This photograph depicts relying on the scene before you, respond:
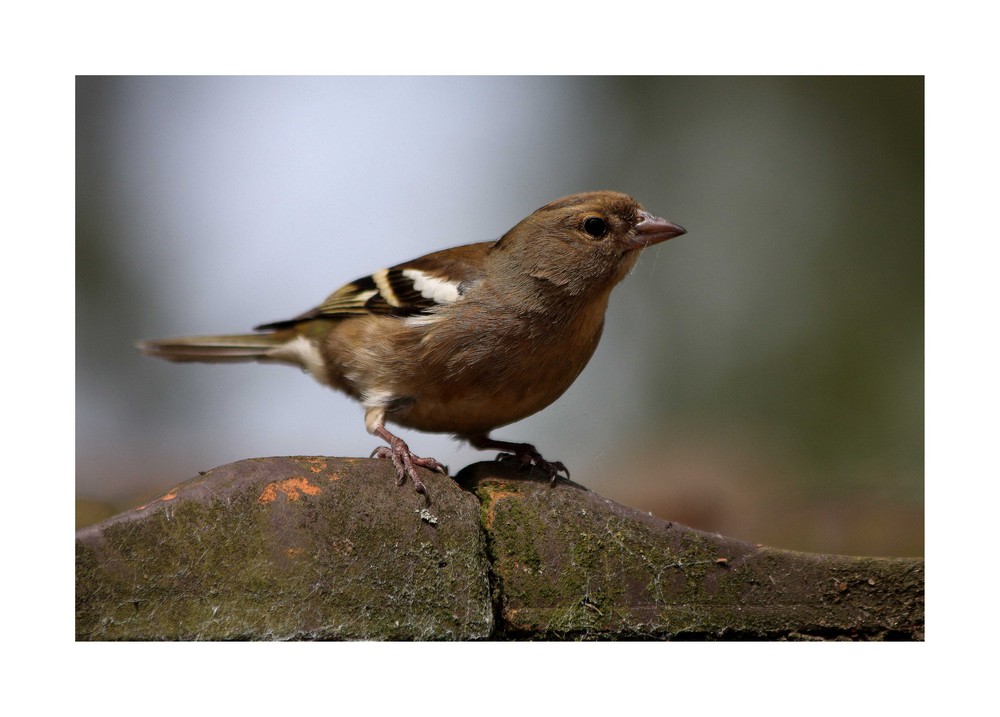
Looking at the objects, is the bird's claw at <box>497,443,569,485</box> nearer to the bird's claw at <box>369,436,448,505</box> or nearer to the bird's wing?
the bird's claw at <box>369,436,448,505</box>

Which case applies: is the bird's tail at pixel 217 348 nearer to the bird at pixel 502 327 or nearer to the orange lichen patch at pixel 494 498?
the bird at pixel 502 327

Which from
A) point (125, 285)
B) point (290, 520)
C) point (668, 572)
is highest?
point (125, 285)

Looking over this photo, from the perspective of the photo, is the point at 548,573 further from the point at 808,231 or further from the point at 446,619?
the point at 808,231

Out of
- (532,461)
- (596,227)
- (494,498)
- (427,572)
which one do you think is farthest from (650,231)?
(427,572)

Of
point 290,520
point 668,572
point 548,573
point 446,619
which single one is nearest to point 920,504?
point 668,572

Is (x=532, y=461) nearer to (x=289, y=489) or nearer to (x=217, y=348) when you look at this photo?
(x=289, y=489)

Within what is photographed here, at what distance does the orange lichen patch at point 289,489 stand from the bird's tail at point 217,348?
7.32ft

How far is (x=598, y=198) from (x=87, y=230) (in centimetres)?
376

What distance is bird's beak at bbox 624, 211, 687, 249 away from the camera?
3857 mm

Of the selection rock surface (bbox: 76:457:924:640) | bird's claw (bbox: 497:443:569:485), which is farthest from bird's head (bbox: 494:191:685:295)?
rock surface (bbox: 76:457:924:640)

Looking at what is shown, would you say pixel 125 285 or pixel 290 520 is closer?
pixel 290 520

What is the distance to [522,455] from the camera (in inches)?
153

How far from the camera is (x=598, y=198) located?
398 centimetres

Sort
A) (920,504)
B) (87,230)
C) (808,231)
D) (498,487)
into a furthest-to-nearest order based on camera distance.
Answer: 1. (808,231)
2. (87,230)
3. (920,504)
4. (498,487)
